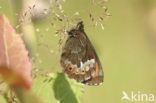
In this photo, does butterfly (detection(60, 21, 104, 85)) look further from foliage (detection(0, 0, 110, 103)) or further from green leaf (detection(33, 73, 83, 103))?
green leaf (detection(33, 73, 83, 103))

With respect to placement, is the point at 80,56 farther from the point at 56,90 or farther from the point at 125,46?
the point at 125,46

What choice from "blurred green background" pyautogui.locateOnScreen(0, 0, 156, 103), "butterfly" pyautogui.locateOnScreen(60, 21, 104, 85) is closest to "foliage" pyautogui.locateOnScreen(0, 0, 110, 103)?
"butterfly" pyautogui.locateOnScreen(60, 21, 104, 85)

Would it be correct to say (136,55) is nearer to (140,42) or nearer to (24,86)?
(140,42)

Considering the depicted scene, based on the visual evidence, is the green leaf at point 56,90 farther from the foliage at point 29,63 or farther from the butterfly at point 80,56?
the butterfly at point 80,56

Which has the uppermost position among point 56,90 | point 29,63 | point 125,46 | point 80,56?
point 29,63

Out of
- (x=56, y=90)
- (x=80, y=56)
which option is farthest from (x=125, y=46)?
(x=56, y=90)

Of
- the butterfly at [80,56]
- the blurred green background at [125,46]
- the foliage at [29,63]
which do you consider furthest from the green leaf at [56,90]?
the blurred green background at [125,46]
